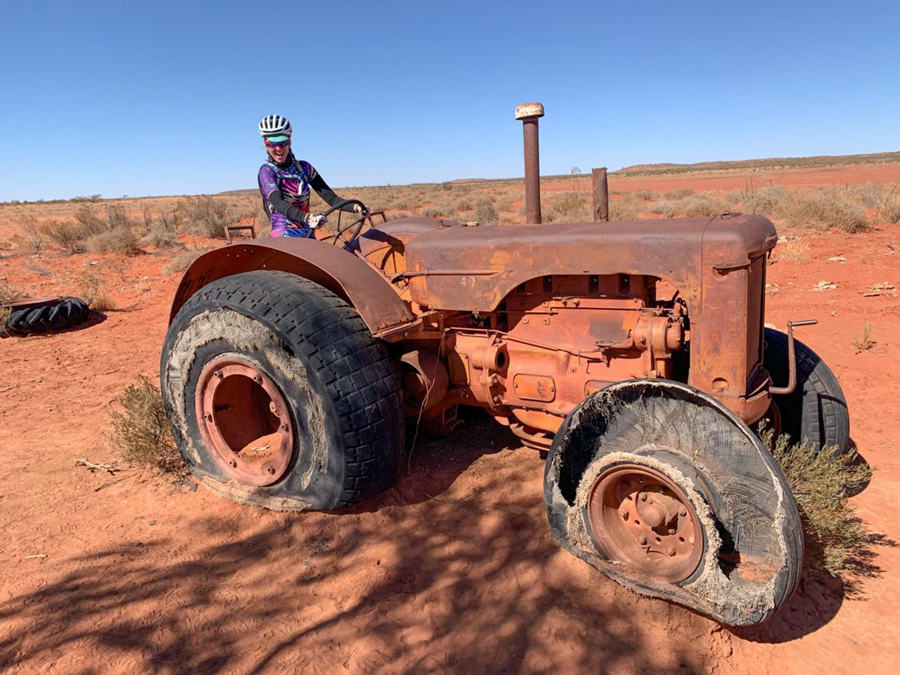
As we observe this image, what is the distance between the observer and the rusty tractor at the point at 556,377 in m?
2.38

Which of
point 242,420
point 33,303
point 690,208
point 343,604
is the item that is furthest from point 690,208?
point 343,604

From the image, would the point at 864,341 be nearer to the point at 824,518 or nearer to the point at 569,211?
the point at 824,518

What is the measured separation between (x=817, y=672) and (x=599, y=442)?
1.15 meters

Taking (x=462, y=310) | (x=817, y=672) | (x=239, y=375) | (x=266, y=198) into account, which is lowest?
(x=817, y=672)

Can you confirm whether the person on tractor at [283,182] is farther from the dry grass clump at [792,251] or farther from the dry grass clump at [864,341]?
the dry grass clump at [792,251]

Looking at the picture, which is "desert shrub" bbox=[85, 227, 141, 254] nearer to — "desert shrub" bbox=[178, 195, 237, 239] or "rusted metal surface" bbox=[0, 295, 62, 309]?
"desert shrub" bbox=[178, 195, 237, 239]

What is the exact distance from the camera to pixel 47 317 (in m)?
7.92

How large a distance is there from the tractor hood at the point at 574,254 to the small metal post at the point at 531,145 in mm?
400

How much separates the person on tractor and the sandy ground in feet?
5.70

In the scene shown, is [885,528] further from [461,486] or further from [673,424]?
[461,486]

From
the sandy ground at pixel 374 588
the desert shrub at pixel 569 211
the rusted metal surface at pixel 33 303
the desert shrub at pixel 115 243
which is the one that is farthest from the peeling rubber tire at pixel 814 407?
the desert shrub at pixel 115 243

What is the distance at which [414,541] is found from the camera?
306 centimetres

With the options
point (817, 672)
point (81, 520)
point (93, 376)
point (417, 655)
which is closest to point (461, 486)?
point (417, 655)

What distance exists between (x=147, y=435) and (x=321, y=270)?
1685mm
